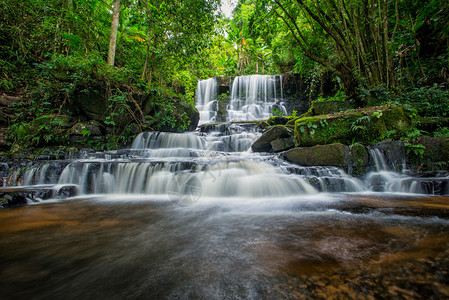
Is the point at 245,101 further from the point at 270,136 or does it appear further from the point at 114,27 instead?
the point at 114,27

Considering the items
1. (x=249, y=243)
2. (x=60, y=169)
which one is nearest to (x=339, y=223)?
(x=249, y=243)

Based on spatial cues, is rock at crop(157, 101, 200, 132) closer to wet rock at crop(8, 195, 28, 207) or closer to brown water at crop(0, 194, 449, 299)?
wet rock at crop(8, 195, 28, 207)

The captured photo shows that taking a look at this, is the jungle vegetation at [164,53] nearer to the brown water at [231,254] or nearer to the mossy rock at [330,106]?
the mossy rock at [330,106]

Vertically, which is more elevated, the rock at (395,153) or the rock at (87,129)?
the rock at (87,129)

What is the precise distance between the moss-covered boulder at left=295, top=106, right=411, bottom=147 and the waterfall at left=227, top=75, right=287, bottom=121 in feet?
25.1

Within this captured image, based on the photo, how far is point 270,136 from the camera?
6992mm

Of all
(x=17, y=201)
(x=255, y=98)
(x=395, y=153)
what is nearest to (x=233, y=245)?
(x=17, y=201)

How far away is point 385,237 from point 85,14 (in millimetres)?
11881

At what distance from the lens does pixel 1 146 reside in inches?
224

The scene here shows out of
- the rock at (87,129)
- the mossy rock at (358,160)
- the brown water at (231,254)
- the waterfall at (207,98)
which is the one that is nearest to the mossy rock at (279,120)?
the mossy rock at (358,160)

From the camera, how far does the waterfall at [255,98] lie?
13.3 meters

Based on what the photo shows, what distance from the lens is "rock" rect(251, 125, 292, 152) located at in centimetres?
686

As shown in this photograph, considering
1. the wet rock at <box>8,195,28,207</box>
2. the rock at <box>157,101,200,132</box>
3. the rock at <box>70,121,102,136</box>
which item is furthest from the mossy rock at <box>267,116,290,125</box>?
the wet rock at <box>8,195,28,207</box>

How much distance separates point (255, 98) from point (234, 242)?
13556 millimetres
